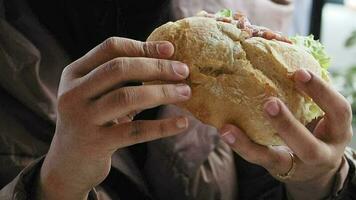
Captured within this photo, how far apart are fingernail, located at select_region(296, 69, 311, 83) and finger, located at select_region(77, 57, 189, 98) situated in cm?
21

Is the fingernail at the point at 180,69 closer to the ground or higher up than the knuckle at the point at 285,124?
higher up

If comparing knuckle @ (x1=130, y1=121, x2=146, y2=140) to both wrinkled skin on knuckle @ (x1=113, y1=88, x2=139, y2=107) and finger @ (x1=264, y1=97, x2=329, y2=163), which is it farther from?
finger @ (x1=264, y1=97, x2=329, y2=163)

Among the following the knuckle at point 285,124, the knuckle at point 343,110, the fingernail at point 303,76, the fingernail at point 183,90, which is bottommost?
the knuckle at point 343,110

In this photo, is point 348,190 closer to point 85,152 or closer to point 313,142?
point 313,142

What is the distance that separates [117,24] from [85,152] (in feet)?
1.55

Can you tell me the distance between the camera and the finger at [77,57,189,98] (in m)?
0.80

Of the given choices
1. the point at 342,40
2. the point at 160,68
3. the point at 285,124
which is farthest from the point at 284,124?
the point at 342,40

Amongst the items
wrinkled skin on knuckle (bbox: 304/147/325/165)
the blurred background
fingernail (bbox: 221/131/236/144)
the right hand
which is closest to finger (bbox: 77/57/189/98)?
the right hand

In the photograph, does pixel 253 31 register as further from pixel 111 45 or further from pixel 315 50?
pixel 111 45

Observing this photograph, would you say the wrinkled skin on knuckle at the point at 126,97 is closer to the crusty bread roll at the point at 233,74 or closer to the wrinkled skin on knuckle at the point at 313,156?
the crusty bread roll at the point at 233,74

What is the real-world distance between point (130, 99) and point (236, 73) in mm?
231

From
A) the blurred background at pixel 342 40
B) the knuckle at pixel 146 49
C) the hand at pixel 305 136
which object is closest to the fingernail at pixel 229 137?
the hand at pixel 305 136

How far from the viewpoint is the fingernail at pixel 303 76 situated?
34.3 inches

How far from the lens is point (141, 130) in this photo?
857 millimetres
